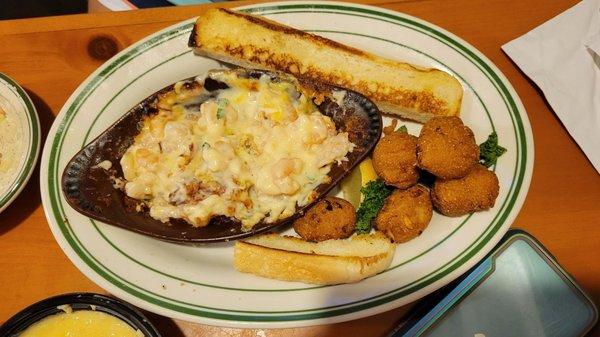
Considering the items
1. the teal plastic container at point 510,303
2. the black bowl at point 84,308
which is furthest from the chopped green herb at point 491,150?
the black bowl at point 84,308

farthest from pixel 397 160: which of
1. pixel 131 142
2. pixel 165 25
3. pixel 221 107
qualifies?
pixel 165 25

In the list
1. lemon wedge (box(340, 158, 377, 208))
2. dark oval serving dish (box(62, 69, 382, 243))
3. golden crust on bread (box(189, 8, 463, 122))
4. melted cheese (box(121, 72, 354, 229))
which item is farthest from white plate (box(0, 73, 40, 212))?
lemon wedge (box(340, 158, 377, 208))

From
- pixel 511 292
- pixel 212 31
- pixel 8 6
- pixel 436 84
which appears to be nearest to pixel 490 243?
pixel 511 292

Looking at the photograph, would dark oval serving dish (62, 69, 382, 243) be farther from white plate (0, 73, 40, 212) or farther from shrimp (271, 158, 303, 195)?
white plate (0, 73, 40, 212)

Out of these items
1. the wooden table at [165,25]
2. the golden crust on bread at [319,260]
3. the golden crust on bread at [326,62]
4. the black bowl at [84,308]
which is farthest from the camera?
the golden crust on bread at [326,62]

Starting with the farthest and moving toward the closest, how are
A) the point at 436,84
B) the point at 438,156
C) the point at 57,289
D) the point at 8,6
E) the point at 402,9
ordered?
the point at 8,6 → the point at 402,9 → the point at 436,84 → the point at 57,289 → the point at 438,156

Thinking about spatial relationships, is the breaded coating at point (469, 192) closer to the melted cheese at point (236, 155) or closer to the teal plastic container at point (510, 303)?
the teal plastic container at point (510, 303)

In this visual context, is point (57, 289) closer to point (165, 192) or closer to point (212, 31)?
point (165, 192)
